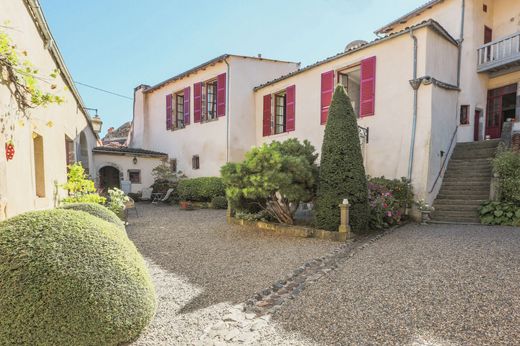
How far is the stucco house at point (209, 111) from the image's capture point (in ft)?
Answer: 42.8

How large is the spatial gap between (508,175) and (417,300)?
632cm

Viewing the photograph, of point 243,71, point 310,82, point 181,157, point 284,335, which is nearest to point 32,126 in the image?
point 284,335

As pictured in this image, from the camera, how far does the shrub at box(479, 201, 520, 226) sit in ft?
22.7

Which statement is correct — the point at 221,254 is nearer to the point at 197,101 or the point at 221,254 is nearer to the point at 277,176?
the point at 277,176

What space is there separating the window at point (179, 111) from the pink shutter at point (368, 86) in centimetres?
1033

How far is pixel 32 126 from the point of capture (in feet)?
14.7

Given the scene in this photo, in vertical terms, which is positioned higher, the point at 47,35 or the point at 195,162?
the point at 47,35

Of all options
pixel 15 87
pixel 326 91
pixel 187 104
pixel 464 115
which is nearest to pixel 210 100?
pixel 187 104

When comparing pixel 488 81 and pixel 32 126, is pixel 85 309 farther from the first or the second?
pixel 488 81

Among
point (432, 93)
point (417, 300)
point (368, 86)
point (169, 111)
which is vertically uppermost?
point (169, 111)

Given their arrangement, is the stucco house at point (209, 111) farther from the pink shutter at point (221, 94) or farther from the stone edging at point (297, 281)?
the stone edging at point (297, 281)

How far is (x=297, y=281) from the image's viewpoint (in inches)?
153

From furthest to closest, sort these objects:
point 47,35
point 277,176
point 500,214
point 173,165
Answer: point 173,165 < point 500,214 < point 277,176 < point 47,35

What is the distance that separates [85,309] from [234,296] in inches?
70.5
